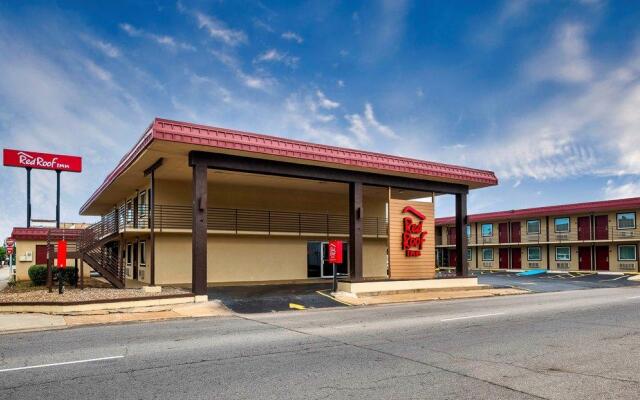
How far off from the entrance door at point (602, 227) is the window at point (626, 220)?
95cm

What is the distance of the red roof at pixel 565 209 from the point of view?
33.9 metres

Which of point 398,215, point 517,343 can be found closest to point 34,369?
point 517,343

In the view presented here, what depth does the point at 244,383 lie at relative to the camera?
6027 millimetres

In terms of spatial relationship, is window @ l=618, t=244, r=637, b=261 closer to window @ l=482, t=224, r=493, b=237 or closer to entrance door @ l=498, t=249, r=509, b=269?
entrance door @ l=498, t=249, r=509, b=269

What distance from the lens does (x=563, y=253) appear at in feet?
131

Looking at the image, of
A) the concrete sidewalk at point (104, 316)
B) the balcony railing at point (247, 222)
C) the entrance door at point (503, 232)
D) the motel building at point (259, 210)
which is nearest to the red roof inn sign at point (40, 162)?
the motel building at point (259, 210)

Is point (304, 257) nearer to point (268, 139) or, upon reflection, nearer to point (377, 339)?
point (268, 139)

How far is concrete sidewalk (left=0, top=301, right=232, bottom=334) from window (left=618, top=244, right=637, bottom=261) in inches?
1336

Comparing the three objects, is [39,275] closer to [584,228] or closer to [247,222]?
[247,222]

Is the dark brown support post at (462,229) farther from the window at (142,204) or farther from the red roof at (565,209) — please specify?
the red roof at (565,209)

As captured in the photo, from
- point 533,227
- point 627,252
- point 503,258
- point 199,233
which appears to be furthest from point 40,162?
point 627,252

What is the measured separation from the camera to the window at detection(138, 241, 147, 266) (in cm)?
2197

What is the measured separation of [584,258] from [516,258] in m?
6.26

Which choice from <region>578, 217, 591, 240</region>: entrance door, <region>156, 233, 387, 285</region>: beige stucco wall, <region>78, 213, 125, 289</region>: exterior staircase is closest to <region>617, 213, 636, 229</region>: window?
<region>578, 217, 591, 240</region>: entrance door
